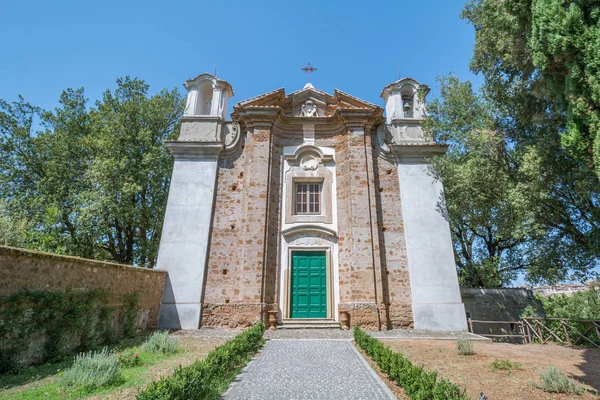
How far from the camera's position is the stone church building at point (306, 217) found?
1223cm

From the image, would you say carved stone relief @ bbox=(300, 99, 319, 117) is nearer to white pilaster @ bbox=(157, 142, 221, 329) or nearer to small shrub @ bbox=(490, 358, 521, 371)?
white pilaster @ bbox=(157, 142, 221, 329)

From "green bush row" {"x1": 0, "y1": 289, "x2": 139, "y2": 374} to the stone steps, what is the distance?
5.66 meters

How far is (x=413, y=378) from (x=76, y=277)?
7.77 meters

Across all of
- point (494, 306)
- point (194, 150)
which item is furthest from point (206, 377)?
point (494, 306)

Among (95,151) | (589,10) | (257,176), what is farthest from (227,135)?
(589,10)

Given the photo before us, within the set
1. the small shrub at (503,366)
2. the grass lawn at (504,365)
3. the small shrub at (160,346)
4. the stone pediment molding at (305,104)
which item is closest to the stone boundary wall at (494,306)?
the grass lawn at (504,365)

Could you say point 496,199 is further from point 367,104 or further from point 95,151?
point 95,151

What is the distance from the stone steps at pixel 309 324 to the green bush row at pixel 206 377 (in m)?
4.49

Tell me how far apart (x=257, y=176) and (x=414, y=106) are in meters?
8.76

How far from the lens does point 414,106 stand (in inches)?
620

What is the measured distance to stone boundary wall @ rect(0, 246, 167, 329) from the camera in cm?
608

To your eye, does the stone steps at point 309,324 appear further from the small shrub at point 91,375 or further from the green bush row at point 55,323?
the small shrub at point 91,375

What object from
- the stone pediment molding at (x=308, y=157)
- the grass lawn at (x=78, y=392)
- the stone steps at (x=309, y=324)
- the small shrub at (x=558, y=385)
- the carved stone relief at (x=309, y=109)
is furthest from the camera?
the carved stone relief at (x=309, y=109)

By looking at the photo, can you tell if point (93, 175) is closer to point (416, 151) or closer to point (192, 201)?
point (192, 201)
